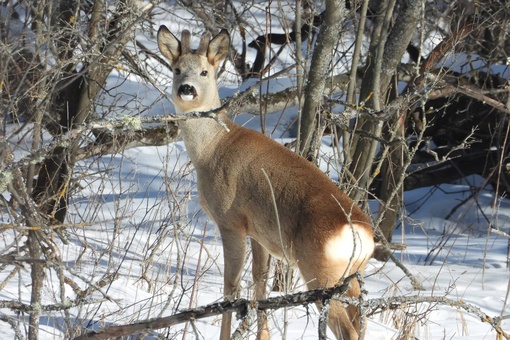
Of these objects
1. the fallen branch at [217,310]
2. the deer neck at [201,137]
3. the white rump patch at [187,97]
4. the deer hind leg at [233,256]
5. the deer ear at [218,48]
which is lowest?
the fallen branch at [217,310]

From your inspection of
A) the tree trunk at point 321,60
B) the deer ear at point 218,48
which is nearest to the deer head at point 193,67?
the deer ear at point 218,48

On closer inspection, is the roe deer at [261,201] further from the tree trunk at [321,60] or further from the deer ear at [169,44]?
the tree trunk at [321,60]

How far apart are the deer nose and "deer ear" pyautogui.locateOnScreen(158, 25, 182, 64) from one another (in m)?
0.38

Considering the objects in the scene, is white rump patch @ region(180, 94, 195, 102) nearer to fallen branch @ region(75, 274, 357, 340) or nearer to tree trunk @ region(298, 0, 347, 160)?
tree trunk @ region(298, 0, 347, 160)

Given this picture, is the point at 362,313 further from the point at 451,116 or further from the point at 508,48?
the point at 508,48

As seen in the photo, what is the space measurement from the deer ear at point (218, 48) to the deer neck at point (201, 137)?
381mm

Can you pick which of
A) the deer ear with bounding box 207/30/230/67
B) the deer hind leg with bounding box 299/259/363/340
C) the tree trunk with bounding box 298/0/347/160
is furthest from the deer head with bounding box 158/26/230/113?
the deer hind leg with bounding box 299/259/363/340

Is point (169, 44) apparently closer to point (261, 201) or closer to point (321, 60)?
point (321, 60)

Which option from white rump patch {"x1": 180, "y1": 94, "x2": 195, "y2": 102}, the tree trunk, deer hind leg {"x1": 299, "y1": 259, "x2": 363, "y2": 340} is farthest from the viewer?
the tree trunk

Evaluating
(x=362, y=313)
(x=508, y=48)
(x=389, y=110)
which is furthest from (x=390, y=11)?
(x=508, y=48)

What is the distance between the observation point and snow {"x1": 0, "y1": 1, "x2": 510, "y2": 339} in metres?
4.71

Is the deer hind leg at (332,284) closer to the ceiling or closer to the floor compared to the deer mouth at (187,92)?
closer to the floor

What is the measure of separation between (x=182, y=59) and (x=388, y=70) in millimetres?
2152

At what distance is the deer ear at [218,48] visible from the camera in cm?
552
